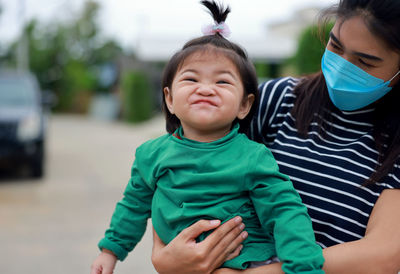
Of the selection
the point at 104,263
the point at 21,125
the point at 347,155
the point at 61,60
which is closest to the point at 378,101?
the point at 347,155

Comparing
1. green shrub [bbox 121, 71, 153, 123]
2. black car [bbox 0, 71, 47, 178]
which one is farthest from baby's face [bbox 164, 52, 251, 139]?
green shrub [bbox 121, 71, 153, 123]

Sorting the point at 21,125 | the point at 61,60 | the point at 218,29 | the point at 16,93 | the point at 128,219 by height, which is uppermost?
the point at 218,29

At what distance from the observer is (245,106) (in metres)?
1.94

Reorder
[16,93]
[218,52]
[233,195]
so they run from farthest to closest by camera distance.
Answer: [16,93], [218,52], [233,195]

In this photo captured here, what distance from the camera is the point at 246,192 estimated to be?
1.72 meters

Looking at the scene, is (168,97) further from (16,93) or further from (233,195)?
(16,93)

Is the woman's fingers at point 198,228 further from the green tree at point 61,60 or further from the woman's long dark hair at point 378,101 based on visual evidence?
the green tree at point 61,60

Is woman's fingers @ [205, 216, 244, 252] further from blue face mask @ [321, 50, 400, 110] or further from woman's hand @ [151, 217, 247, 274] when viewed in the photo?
blue face mask @ [321, 50, 400, 110]

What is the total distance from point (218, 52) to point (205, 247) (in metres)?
0.70

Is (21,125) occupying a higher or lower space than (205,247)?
lower

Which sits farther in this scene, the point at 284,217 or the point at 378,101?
the point at 378,101

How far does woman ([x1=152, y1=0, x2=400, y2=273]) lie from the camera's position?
5.38ft

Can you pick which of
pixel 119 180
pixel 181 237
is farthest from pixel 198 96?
pixel 119 180

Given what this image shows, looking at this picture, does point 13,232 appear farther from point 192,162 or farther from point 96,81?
point 96,81
